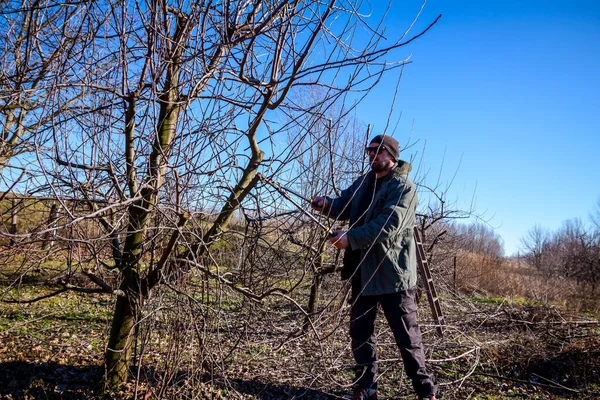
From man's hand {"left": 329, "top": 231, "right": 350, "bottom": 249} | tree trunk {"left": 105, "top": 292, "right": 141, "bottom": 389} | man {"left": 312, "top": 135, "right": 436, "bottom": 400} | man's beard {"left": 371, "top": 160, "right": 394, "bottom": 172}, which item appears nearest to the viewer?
man's hand {"left": 329, "top": 231, "right": 350, "bottom": 249}

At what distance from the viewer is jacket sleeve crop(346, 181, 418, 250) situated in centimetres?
273

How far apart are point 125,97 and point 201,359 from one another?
1.61 metres

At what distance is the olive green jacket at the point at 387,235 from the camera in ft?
9.09

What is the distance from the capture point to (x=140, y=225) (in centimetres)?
273

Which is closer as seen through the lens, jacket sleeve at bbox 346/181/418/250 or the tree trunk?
jacket sleeve at bbox 346/181/418/250

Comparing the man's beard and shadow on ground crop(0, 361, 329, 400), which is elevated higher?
the man's beard

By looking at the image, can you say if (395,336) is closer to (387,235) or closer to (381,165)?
(387,235)

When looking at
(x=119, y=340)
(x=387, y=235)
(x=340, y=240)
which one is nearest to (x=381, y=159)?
(x=387, y=235)

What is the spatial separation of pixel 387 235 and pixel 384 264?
0.23 meters

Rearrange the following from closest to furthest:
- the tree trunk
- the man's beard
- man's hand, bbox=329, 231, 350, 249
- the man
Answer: man's hand, bbox=329, 231, 350, 249 → the man → the tree trunk → the man's beard

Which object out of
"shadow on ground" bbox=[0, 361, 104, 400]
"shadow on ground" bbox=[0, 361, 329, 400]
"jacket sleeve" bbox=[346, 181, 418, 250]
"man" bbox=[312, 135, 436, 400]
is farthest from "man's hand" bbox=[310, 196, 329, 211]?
"shadow on ground" bbox=[0, 361, 104, 400]

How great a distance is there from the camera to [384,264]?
9.55ft

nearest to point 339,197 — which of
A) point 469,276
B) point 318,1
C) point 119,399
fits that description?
point 318,1

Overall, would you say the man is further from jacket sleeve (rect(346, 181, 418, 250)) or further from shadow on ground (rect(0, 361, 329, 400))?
shadow on ground (rect(0, 361, 329, 400))
